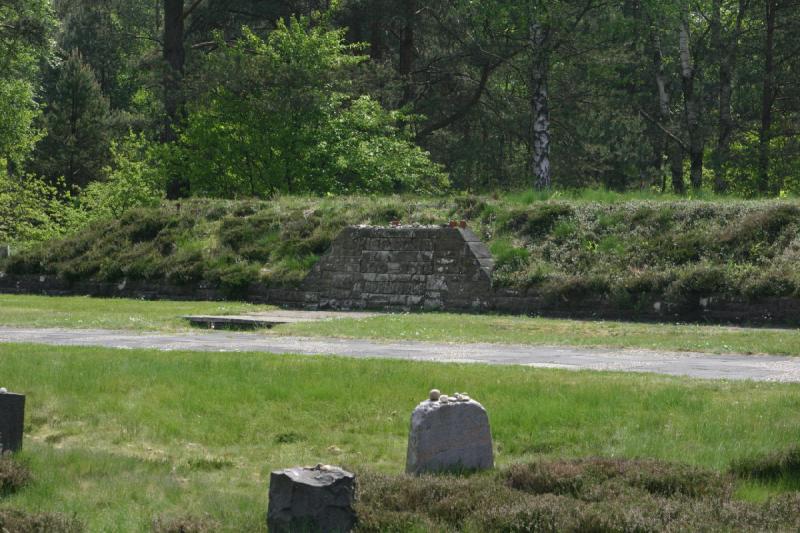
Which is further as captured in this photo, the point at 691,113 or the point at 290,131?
the point at 691,113

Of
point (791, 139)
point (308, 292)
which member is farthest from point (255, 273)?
point (791, 139)

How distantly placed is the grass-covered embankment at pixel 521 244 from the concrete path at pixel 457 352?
5.87 m

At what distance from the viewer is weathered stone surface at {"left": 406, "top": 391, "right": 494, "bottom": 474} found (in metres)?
8.65

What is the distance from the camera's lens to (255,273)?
26.2 meters

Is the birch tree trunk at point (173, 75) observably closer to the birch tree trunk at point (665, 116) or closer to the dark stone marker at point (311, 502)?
the birch tree trunk at point (665, 116)

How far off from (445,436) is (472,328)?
10.3m

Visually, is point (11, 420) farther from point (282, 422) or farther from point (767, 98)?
point (767, 98)

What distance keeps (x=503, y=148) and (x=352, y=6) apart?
900 centimetres

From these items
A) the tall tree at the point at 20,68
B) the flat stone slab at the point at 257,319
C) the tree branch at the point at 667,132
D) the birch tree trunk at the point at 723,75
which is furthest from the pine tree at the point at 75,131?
the flat stone slab at the point at 257,319

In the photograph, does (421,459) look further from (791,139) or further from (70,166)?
(70,166)

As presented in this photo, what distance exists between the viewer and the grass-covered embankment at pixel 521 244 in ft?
70.0

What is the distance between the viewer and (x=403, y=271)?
80.0 feet

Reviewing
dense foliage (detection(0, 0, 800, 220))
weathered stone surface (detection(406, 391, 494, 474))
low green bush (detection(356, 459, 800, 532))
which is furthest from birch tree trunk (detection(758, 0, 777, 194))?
low green bush (detection(356, 459, 800, 532))

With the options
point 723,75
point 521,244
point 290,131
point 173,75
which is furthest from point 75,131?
point 521,244
